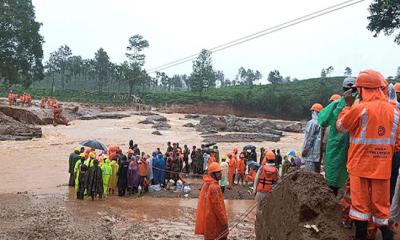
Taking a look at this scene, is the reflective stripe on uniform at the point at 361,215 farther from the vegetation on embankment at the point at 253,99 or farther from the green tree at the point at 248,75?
the green tree at the point at 248,75

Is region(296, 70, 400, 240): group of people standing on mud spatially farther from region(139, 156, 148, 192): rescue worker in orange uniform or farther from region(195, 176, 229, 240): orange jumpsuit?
region(139, 156, 148, 192): rescue worker in orange uniform

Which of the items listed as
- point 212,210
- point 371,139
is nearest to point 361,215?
point 371,139

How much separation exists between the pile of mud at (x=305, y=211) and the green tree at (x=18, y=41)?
4477cm

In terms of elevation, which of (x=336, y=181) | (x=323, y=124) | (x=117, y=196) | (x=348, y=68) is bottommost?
(x=117, y=196)

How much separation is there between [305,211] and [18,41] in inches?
1798

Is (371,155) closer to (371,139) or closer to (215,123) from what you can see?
(371,139)

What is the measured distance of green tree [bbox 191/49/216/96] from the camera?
7200cm

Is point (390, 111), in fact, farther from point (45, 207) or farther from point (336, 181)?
point (45, 207)

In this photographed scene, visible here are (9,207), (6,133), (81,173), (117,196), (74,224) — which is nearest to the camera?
(74,224)

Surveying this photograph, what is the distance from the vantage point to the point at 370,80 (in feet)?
13.0

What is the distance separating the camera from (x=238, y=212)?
489 inches

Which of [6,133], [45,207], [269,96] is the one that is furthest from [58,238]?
[269,96]

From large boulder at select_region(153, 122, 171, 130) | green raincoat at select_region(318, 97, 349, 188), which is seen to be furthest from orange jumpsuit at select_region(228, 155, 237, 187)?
large boulder at select_region(153, 122, 171, 130)

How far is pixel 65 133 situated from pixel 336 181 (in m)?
30.7
